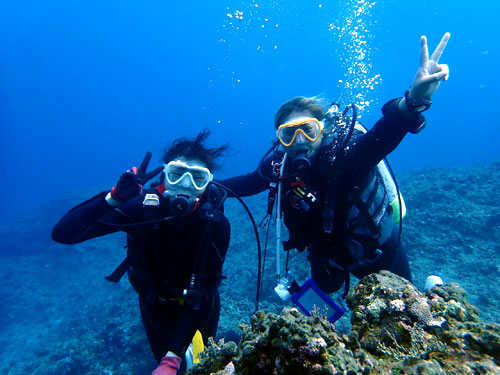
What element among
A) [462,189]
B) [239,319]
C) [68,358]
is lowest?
[68,358]

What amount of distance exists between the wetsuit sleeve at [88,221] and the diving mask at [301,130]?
2.52 meters

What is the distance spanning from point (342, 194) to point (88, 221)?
3.56 metres

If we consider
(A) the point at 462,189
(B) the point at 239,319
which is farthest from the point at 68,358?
(A) the point at 462,189

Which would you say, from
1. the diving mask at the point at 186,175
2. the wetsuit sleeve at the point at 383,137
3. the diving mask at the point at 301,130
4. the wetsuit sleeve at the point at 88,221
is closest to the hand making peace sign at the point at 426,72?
the wetsuit sleeve at the point at 383,137

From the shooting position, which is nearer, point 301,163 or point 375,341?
point 375,341

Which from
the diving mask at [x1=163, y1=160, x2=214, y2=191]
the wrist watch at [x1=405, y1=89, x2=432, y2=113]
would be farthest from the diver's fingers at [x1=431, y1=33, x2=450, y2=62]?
the diving mask at [x1=163, y1=160, x2=214, y2=191]

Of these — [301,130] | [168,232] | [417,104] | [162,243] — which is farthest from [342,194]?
[162,243]

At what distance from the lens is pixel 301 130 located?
3.88 m

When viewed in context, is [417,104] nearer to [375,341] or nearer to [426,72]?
[426,72]

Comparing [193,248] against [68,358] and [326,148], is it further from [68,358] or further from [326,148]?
[68,358]

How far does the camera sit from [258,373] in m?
1.56

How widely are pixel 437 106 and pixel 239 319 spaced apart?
605 feet

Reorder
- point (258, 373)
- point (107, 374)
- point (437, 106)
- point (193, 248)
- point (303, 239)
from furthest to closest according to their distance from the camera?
Result: point (437, 106) → point (107, 374) → point (303, 239) → point (193, 248) → point (258, 373)

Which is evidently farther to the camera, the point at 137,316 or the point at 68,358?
the point at 137,316
